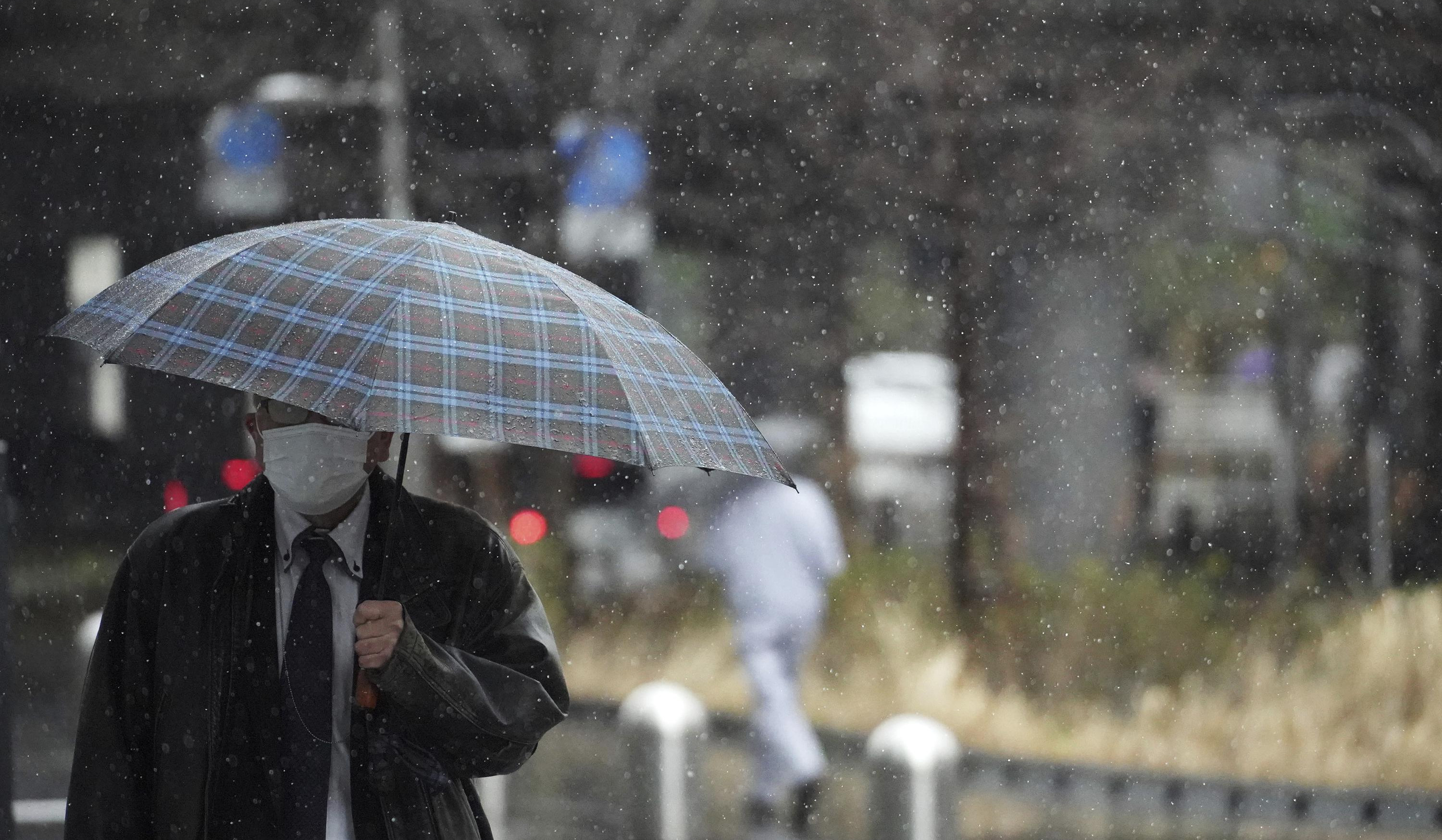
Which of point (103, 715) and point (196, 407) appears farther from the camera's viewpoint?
point (196, 407)

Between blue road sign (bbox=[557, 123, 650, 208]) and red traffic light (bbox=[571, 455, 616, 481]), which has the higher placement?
blue road sign (bbox=[557, 123, 650, 208])

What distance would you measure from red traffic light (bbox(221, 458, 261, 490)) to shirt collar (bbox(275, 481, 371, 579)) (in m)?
6.81

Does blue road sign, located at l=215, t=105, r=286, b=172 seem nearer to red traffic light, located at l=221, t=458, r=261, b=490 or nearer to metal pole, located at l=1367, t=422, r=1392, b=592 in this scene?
red traffic light, located at l=221, t=458, r=261, b=490

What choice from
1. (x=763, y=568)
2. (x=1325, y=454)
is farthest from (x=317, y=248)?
(x=1325, y=454)

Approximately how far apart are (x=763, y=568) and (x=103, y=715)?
4699 mm

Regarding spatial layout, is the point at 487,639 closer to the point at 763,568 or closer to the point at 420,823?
the point at 420,823

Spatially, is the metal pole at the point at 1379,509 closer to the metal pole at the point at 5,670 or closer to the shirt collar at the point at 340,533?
the metal pole at the point at 5,670

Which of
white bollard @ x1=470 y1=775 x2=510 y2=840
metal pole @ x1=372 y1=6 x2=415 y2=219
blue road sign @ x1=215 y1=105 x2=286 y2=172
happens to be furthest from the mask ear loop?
metal pole @ x1=372 y1=6 x2=415 y2=219

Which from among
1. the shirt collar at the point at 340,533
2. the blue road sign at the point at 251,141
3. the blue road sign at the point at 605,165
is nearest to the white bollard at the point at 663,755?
the shirt collar at the point at 340,533

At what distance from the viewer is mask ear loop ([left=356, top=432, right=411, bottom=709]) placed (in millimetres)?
2451

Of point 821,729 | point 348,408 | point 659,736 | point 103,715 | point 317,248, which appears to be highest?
point 317,248

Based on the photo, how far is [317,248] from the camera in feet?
8.20

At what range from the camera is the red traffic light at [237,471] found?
9477mm

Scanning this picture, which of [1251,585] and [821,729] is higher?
[1251,585]
